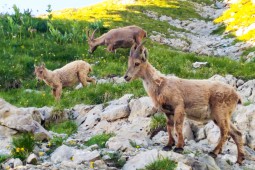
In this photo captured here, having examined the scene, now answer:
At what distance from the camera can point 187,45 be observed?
121ft

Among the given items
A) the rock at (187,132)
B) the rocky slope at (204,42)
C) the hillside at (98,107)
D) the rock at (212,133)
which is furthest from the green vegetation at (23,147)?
the rocky slope at (204,42)

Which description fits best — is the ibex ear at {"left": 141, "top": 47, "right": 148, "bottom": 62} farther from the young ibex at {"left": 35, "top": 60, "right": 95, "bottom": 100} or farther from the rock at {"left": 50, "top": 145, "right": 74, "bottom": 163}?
the young ibex at {"left": 35, "top": 60, "right": 95, "bottom": 100}

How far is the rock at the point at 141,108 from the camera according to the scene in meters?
13.8

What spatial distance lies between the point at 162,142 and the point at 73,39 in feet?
53.5

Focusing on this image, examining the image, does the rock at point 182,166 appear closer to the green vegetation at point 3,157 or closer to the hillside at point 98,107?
the hillside at point 98,107

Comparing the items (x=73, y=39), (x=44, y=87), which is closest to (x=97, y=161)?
(x=44, y=87)

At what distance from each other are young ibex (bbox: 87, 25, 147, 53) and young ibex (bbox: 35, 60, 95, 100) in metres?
4.77

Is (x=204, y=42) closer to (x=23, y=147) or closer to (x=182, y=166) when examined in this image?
(x=182, y=166)

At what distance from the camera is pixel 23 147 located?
9594mm

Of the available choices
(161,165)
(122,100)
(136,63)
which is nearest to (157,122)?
(122,100)

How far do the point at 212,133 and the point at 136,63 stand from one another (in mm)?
3542

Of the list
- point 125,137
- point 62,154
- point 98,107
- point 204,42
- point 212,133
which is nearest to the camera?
point 62,154

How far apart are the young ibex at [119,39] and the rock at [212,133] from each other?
1211 centimetres

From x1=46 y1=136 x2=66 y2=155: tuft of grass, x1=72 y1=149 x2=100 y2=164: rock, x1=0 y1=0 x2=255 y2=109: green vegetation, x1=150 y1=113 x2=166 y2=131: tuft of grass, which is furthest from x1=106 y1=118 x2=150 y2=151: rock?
x1=0 y1=0 x2=255 y2=109: green vegetation
